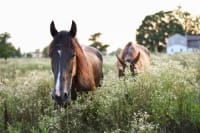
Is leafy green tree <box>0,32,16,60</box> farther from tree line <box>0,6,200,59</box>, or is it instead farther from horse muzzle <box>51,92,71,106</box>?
horse muzzle <box>51,92,71,106</box>

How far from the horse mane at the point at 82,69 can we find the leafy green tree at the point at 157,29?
2605 inches

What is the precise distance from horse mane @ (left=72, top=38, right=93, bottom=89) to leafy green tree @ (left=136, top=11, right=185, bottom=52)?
6615 cm

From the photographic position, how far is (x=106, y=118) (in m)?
5.68


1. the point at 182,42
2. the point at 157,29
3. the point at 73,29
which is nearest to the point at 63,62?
the point at 73,29

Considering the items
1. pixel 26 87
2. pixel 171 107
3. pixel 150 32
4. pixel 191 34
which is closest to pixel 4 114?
pixel 26 87

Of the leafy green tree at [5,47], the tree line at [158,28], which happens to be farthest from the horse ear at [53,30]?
the tree line at [158,28]

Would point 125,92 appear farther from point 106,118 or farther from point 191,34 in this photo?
point 191,34

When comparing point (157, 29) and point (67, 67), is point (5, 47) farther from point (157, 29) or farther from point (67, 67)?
point (67, 67)

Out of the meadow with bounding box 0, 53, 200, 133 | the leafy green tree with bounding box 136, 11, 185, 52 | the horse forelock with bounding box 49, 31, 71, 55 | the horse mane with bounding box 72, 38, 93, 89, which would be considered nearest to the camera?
the meadow with bounding box 0, 53, 200, 133

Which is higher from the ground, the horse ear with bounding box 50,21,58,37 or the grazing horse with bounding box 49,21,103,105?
the horse ear with bounding box 50,21,58,37

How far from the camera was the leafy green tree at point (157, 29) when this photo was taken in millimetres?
73688

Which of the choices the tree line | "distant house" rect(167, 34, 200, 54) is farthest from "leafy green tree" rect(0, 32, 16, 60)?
"distant house" rect(167, 34, 200, 54)

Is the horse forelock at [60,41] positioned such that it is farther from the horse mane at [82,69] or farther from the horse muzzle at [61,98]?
the horse muzzle at [61,98]

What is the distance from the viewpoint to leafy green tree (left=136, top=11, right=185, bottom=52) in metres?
73.7
